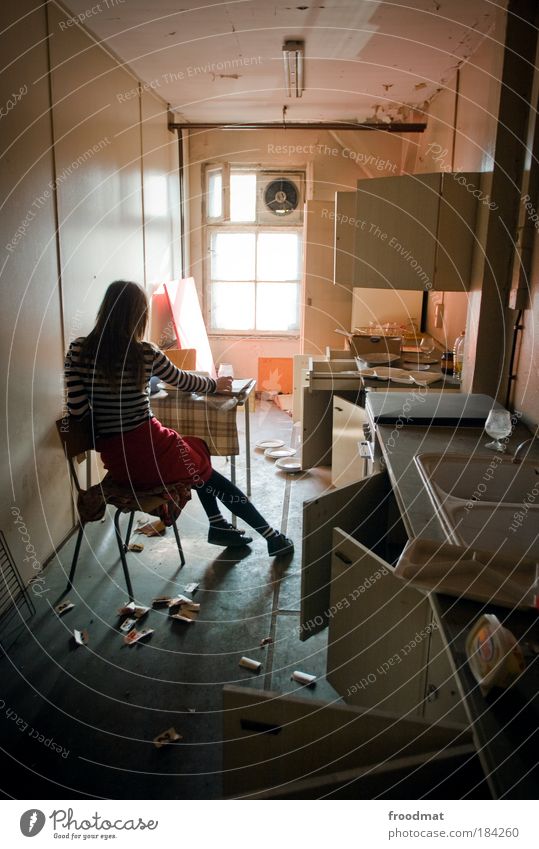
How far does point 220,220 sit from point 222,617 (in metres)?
5.33

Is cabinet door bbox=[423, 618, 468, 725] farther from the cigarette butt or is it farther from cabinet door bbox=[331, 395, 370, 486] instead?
cabinet door bbox=[331, 395, 370, 486]

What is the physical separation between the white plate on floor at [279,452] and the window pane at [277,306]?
259 centimetres

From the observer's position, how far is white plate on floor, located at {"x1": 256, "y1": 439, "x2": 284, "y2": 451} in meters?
5.37

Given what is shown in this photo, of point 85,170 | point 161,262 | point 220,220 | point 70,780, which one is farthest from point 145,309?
point 220,220

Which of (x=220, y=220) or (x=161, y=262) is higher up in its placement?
(x=220, y=220)

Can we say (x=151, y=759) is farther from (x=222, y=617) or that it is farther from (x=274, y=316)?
(x=274, y=316)

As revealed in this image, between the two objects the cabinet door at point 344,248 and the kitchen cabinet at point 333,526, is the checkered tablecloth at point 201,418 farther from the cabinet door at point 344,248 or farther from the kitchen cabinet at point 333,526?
the cabinet door at point 344,248

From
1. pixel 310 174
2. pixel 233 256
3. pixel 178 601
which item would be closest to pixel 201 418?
pixel 178 601

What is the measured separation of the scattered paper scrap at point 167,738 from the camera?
2109 millimetres

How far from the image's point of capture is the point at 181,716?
2.26 meters

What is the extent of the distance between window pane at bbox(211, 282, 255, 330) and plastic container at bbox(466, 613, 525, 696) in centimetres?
653

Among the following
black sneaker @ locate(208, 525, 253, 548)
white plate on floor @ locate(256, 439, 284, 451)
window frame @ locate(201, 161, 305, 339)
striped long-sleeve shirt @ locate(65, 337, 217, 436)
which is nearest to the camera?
striped long-sleeve shirt @ locate(65, 337, 217, 436)

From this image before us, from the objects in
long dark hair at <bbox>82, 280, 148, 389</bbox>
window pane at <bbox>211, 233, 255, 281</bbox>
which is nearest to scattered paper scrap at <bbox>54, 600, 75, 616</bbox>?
long dark hair at <bbox>82, 280, 148, 389</bbox>

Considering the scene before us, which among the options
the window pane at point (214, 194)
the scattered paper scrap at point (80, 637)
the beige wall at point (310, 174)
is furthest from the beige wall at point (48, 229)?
the window pane at point (214, 194)
